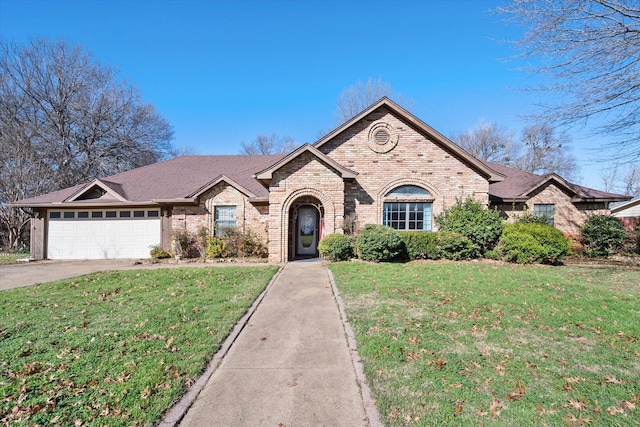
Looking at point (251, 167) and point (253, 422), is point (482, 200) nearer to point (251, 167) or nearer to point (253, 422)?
point (251, 167)

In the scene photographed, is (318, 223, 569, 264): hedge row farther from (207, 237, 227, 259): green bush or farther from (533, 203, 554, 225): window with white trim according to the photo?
(207, 237, 227, 259): green bush

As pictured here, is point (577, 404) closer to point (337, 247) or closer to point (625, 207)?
point (337, 247)

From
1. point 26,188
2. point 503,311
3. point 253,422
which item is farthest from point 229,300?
point 26,188

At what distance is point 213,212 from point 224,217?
23.9 inches

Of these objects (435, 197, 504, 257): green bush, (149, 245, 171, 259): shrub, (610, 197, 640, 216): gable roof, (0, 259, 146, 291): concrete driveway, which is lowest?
(0, 259, 146, 291): concrete driveway

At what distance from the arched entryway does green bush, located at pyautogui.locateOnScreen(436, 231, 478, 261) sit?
5.49m

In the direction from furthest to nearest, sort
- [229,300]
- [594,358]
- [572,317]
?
1. [229,300]
2. [572,317]
3. [594,358]

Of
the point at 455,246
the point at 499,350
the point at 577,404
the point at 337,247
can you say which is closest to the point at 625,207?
the point at 455,246

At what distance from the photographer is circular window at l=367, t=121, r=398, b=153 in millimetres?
14688

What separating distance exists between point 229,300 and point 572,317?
296 inches

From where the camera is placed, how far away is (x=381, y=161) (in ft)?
48.1

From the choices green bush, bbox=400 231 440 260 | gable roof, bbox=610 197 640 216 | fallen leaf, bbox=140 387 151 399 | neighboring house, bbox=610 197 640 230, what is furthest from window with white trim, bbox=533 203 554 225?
fallen leaf, bbox=140 387 151 399

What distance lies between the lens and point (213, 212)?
15.2m

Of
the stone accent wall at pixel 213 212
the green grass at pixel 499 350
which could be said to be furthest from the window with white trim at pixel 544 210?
the stone accent wall at pixel 213 212
